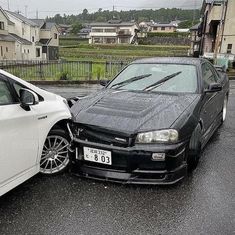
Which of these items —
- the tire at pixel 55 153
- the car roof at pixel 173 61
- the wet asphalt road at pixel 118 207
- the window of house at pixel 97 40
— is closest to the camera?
the wet asphalt road at pixel 118 207

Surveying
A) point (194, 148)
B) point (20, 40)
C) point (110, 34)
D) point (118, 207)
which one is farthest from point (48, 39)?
point (118, 207)

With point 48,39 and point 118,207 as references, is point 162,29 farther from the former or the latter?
point 118,207

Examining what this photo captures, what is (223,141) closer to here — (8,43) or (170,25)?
(8,43)

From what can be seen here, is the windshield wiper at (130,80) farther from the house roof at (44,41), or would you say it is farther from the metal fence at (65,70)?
the house roof at (44,41)

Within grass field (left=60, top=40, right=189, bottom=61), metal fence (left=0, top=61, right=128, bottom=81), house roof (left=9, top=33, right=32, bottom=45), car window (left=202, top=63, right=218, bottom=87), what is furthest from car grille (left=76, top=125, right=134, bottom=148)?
house roof (left=9, top=33, right=32, bottom=45)

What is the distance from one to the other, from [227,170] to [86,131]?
2.04 metres

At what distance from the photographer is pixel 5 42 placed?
35.7m

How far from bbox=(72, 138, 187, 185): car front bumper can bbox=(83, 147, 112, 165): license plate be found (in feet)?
0.13

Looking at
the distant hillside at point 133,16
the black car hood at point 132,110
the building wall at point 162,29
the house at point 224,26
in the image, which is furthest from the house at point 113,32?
the black car hood at point 132,110

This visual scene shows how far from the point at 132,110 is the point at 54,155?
1183 mm

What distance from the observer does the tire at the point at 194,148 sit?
11.6ft

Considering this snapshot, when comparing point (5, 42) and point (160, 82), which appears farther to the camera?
point (5, 42)

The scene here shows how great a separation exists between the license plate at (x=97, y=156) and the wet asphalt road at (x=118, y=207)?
0.36m

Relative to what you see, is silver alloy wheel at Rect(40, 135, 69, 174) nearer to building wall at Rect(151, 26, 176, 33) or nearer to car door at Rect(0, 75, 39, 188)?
car door at Rect(0, 75, 39, 188)
